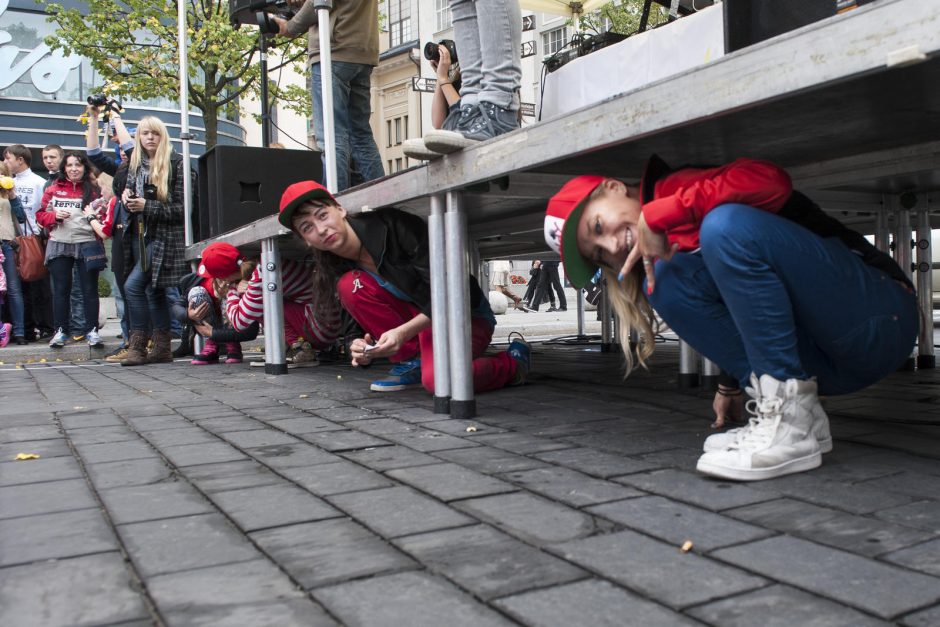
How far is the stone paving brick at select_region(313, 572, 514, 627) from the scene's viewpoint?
1.34m

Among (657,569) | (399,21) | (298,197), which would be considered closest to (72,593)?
(657,569)

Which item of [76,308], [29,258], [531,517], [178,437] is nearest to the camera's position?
[531,517]

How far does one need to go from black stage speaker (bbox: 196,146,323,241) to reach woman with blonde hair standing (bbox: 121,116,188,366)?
1.17 ft

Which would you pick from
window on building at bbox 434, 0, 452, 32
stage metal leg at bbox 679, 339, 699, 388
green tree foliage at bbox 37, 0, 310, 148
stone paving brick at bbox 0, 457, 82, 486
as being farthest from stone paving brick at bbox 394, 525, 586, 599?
window on building at bbox 434, 0, 452, 32

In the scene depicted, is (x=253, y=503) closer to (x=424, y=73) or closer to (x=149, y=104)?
(x=149, y=104)

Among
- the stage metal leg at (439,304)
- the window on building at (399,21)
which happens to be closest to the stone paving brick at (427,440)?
the stage metal leg at (439,304)

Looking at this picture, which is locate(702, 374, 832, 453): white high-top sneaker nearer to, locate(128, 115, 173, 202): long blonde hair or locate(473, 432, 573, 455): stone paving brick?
locate(473, 432, 573, 455): stone paving brick

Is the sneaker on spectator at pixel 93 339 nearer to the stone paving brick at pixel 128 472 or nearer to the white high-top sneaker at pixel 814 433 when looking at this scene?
the stone paving brick at pixel 128 472

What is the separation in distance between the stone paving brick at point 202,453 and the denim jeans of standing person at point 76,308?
5543 mm

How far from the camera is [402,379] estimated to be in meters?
4.33

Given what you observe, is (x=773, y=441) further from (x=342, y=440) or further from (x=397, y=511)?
(x=342, y=440)

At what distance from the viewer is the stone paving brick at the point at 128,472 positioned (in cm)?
239

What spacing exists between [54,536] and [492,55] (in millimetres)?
2492

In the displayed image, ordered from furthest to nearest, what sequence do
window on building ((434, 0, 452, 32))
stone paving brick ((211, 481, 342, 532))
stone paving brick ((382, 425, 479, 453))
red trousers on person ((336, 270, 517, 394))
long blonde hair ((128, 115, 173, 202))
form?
window on building ((434, 0, 452, 32)) < long blonde hair ((128, 115, 173, 202)) < red trousers on person ((336, 270, 517, 394)) < stone paving brick ((382, 425, 479, 453)) < stone paving brick ((211, 481, 342, 532))
